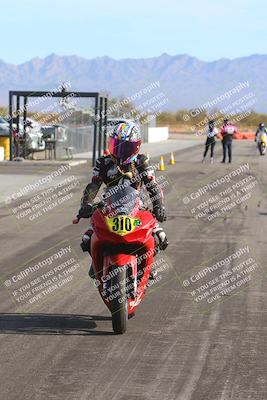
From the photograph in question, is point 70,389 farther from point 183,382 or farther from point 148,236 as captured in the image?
point 148,236

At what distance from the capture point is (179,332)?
8016 mm

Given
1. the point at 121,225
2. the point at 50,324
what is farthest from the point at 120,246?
the point at 50,324

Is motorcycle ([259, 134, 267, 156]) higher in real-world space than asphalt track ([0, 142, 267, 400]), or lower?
lower

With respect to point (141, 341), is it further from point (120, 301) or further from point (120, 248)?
point (120, 248)

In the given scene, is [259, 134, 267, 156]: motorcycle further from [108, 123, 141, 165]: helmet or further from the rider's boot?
[108, 123, 141, 165]: helmet

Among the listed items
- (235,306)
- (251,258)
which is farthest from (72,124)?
(235,306)

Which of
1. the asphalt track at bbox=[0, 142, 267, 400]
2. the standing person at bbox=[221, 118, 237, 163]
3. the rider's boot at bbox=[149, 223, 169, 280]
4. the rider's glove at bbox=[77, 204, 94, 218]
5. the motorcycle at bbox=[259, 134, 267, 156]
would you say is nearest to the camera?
the asphalt track at bbox=[0, 142, 267, 400]

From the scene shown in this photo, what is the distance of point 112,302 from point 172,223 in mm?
9205

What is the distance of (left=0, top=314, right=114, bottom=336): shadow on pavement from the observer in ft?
26.2

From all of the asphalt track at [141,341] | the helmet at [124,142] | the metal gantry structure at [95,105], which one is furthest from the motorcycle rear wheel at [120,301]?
the metal gantry structure at [95,105]

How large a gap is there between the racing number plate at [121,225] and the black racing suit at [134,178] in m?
0.55

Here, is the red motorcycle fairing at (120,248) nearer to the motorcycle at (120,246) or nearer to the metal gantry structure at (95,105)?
the motorcycle at (120,246)

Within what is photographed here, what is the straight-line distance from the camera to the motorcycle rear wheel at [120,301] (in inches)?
299

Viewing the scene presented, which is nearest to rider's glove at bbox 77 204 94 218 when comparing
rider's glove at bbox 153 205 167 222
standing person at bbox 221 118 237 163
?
rider's glove at bbox 153 205 167 222
